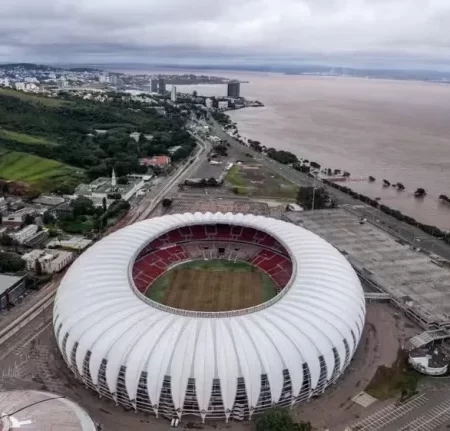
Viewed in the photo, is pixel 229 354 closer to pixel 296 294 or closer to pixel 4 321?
pixel 296 294


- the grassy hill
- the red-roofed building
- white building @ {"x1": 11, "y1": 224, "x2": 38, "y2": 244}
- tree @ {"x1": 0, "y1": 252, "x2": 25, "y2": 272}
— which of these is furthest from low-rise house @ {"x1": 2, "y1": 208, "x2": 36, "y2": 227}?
the red-roofed building

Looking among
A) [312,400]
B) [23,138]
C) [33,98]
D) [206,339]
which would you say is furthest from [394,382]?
[33,98]

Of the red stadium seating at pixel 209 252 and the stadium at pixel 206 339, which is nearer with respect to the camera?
the stadium at pixel 206 339

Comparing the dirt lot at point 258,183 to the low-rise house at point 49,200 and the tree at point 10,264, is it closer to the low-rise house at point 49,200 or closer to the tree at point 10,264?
the low-rise house at point 49,200

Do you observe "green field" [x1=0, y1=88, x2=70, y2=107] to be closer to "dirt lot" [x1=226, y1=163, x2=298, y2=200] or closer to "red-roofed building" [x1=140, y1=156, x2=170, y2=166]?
"red-roofed building" [x1=140, y1=156, x2=170, y2=166]

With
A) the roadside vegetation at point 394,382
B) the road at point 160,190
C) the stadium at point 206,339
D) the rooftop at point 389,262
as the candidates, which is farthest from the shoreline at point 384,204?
the roadside vegetation at point 394,382

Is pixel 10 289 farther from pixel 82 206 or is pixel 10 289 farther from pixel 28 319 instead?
pixel 82 206
